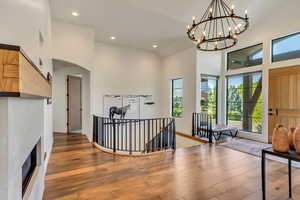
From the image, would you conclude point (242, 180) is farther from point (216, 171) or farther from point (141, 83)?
point (141, 83)

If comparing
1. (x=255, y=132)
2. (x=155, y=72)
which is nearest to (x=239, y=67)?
(x=255, y=132)

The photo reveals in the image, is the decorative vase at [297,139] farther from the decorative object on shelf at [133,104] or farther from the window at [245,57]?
the decorative object on shelf at [133,104]

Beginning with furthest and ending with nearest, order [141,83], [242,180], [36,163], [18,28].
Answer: [141,83] < [242,180] < [36,163] < [18,28]

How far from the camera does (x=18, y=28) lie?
1286 mm

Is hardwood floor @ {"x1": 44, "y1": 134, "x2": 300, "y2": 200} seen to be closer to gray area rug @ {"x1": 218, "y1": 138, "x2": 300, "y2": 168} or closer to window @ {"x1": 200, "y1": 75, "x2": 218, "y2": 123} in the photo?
gray area rug @ {"x1": 218, "y1": 138, "x2": 300, "y2": 168}

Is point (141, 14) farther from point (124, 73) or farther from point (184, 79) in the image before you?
point (184, 79)

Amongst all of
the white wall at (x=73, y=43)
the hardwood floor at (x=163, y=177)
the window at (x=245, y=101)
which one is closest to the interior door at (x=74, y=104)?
the white wall at (x=73, y=43)

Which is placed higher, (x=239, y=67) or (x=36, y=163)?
(x=239, y=67)

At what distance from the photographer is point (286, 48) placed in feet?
15.4

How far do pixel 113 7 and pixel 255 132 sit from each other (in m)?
5.87

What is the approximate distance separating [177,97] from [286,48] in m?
4.02

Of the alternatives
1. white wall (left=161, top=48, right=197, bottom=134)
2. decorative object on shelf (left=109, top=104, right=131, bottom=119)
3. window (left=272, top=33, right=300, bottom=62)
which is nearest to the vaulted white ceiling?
A: white wall (left=161, top=48, right=197, bottom=134)

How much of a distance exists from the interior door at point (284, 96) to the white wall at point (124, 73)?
4486mm

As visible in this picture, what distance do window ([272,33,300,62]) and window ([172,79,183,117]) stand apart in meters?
3.31
